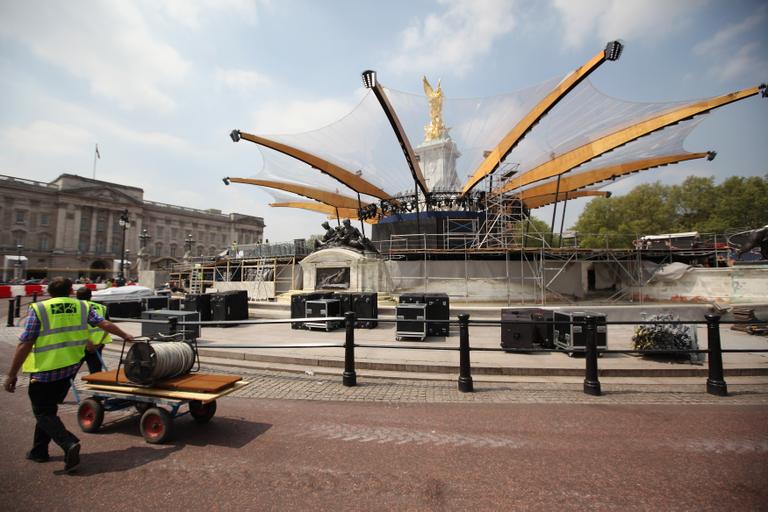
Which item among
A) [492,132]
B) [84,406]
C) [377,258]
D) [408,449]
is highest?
[492,132]

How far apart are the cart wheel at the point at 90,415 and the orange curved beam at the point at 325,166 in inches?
780

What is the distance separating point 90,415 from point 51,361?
112cm

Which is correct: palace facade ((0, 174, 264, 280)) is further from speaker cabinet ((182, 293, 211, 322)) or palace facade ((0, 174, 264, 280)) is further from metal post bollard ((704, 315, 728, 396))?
metal post bollard ((704, 315, 728, 396))

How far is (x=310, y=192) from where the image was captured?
32.9 meters

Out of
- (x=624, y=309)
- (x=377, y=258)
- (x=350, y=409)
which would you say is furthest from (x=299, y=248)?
(x=350, y=409)

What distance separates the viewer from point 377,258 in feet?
62.8

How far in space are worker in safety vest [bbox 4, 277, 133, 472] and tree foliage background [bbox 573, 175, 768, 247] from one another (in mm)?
48790

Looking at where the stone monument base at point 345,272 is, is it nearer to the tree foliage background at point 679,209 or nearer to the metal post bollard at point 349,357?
the metal post bollard at point 349,357

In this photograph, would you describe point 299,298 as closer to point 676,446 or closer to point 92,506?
point 92,506

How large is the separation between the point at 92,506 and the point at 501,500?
322cm

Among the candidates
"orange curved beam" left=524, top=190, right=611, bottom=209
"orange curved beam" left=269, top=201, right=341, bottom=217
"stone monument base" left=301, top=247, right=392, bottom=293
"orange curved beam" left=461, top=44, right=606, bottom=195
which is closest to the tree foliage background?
"orange curved beam" left=524, top=190, right=611, bottom=209

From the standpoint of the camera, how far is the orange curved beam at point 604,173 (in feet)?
77.9

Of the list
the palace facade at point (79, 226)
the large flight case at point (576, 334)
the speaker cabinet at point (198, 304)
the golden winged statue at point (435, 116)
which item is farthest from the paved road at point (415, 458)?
the palace facade at point (79, 226)

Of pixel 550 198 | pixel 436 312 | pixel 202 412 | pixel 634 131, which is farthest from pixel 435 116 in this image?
pixel 202 412
